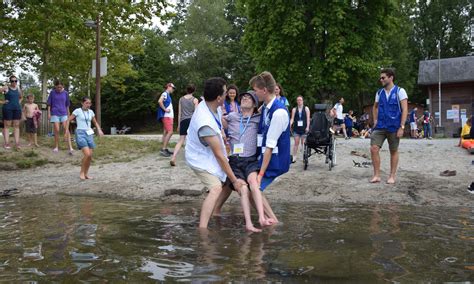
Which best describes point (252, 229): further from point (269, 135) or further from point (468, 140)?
point (468, 140)

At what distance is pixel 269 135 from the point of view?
5.66 metres

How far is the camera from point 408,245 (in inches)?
192

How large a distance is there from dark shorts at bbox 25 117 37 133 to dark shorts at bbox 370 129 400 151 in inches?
403

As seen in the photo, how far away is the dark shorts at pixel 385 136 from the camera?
29.5 feet

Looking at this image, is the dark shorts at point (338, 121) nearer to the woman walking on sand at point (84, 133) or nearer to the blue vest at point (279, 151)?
the woman walking on sand at point (84, 133)

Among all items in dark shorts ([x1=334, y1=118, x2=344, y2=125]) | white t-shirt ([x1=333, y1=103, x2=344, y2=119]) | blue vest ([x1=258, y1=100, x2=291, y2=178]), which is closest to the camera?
blue vest ([x1=258, y1=100, x2=291, y2=178])

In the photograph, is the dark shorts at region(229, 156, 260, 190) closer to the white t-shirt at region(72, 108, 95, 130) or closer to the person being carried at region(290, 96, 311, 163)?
the white t-shirt at region(72, 108, 95, 130)

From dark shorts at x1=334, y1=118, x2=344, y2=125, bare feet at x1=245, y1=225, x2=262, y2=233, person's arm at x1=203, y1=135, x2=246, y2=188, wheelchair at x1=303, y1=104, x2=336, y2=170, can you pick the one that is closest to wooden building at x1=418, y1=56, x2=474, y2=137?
dark shorts at x1=334, y1=118, x2=344, y2=125

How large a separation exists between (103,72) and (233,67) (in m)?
34.5

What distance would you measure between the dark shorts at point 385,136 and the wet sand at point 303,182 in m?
0.74

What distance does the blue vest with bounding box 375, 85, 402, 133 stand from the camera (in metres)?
8.89

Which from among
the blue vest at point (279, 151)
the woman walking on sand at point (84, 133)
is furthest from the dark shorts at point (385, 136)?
the woman walking on sand at point (84, 133)

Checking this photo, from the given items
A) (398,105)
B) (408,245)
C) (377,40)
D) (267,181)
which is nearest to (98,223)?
(267,181)

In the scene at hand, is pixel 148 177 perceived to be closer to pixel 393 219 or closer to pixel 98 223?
pixel 98 223
